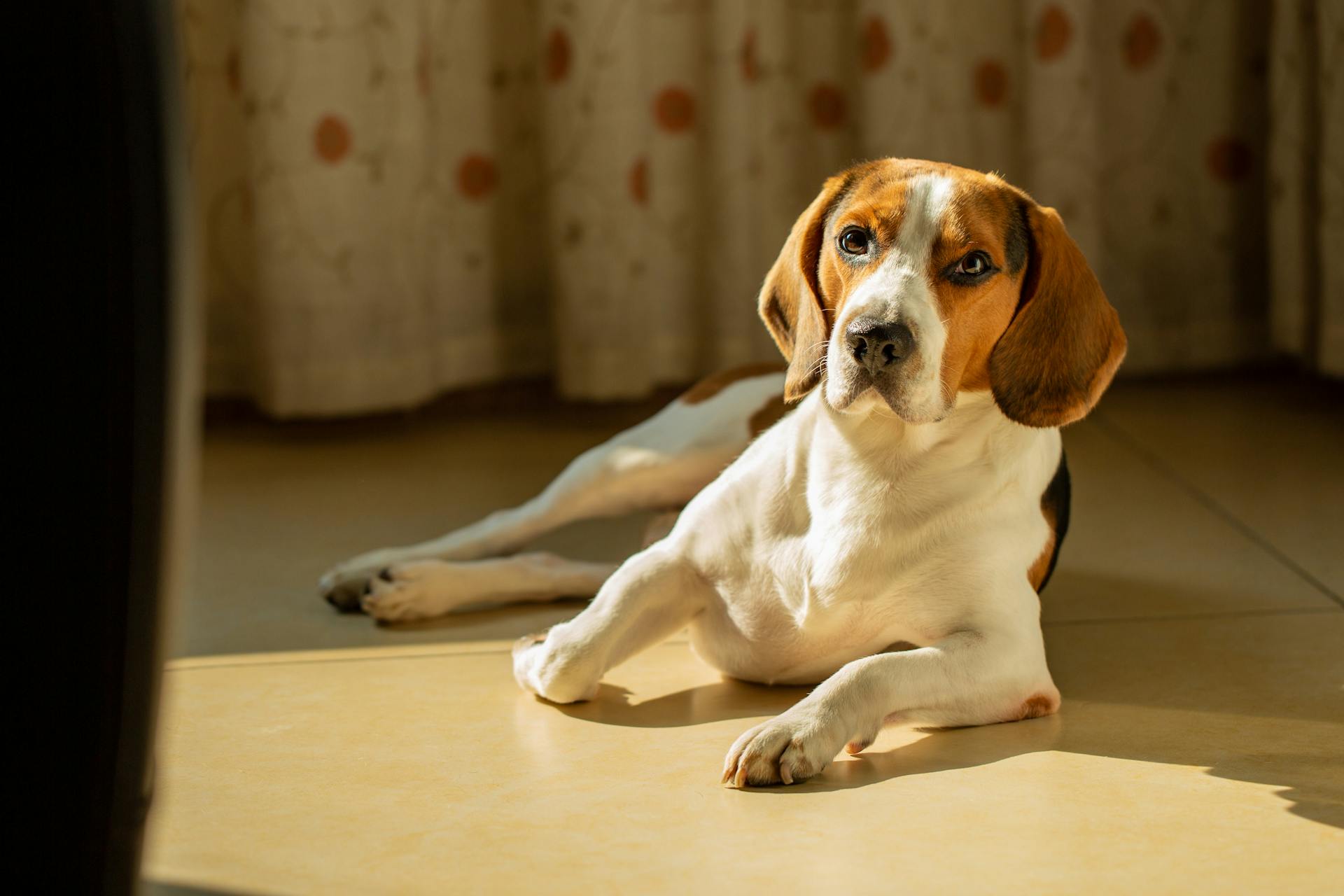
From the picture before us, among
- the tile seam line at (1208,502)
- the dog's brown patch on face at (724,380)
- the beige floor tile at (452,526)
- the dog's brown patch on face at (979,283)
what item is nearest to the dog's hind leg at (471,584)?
the beige floor tile at (452,526)

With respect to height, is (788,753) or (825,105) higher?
(825,105)

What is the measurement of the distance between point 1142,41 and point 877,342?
321 cm

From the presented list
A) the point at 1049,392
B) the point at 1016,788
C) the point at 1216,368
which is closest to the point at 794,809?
the point at 1016,788

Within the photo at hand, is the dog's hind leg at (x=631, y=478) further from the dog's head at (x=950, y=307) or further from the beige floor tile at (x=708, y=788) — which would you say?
the dog's head at (x=950, y=307)

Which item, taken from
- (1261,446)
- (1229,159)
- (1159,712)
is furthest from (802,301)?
(1229,159)

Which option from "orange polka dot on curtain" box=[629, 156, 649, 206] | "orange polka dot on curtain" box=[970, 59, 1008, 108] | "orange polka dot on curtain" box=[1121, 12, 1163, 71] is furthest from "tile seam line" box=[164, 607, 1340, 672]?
"orange polka dot on curtain" box=[1121, 12, 1163, 71]

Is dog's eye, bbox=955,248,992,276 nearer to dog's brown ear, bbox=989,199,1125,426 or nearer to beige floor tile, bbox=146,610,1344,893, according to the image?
dog's brown ear, bbox=989,199,1125,426

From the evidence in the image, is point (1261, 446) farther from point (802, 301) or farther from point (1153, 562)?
point (802, 301)

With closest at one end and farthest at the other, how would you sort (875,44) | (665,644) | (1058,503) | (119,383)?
1. (119,383)
2. (1058,503)
3. (665,644)
4. (875,44)

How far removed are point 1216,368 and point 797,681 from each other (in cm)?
312

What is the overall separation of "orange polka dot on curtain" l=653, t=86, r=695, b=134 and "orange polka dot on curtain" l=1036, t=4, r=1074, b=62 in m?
1.07

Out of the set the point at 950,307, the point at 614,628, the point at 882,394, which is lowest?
the point at 614,628

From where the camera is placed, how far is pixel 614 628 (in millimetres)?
2168

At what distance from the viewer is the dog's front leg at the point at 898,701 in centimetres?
Result: 185
